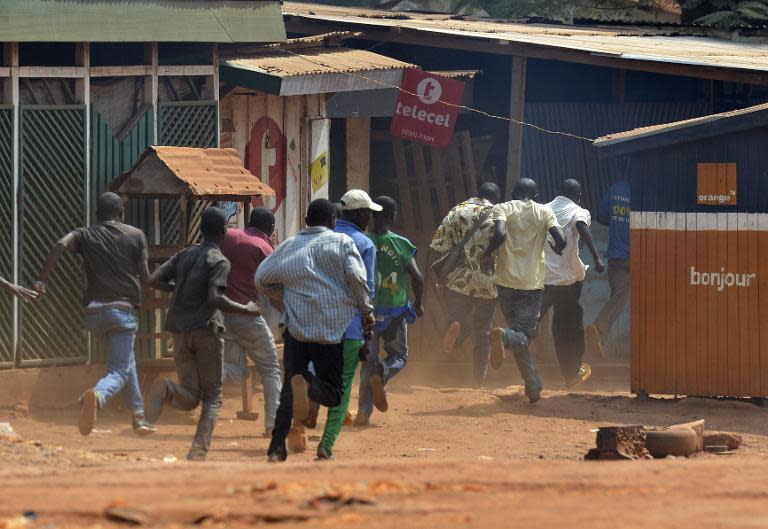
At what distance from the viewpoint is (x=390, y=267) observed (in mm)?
11617

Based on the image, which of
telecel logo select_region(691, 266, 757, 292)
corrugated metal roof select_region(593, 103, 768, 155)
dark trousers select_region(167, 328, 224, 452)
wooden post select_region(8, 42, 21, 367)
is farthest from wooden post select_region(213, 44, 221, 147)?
telecel logo select_region(691, 266, 757, 292)

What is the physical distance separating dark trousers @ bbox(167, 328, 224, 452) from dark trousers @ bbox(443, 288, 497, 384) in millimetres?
4400

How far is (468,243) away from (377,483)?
6.11 metres

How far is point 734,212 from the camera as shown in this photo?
12297 mm

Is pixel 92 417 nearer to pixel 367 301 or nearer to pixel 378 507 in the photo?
pixel 367 301

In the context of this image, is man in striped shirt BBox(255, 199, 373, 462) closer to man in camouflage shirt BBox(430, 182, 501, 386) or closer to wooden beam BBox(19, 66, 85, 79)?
wooden beam BBox(19, 66, 85, 79)

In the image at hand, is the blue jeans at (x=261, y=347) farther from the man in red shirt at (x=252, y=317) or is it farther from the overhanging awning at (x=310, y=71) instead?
the overhanging awning at (x=310, y=71)

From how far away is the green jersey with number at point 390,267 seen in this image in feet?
38.1

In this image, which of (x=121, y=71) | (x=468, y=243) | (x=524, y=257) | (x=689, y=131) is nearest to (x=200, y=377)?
(x=121, y=71)

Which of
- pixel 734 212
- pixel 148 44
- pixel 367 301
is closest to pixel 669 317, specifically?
pixel 734 212

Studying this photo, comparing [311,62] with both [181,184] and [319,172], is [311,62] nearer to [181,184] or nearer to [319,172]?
[319,172]

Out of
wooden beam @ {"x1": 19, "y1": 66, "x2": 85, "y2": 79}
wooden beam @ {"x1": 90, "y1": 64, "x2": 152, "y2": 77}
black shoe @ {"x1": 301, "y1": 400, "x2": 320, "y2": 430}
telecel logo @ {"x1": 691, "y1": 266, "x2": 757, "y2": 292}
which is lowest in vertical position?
black shoe @ {"x1": 301, "y1": 400, "x2": 320, "y2": 430}

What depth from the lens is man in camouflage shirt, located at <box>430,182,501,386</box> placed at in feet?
44.4

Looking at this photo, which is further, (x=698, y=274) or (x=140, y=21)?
(x=698, y=274)
